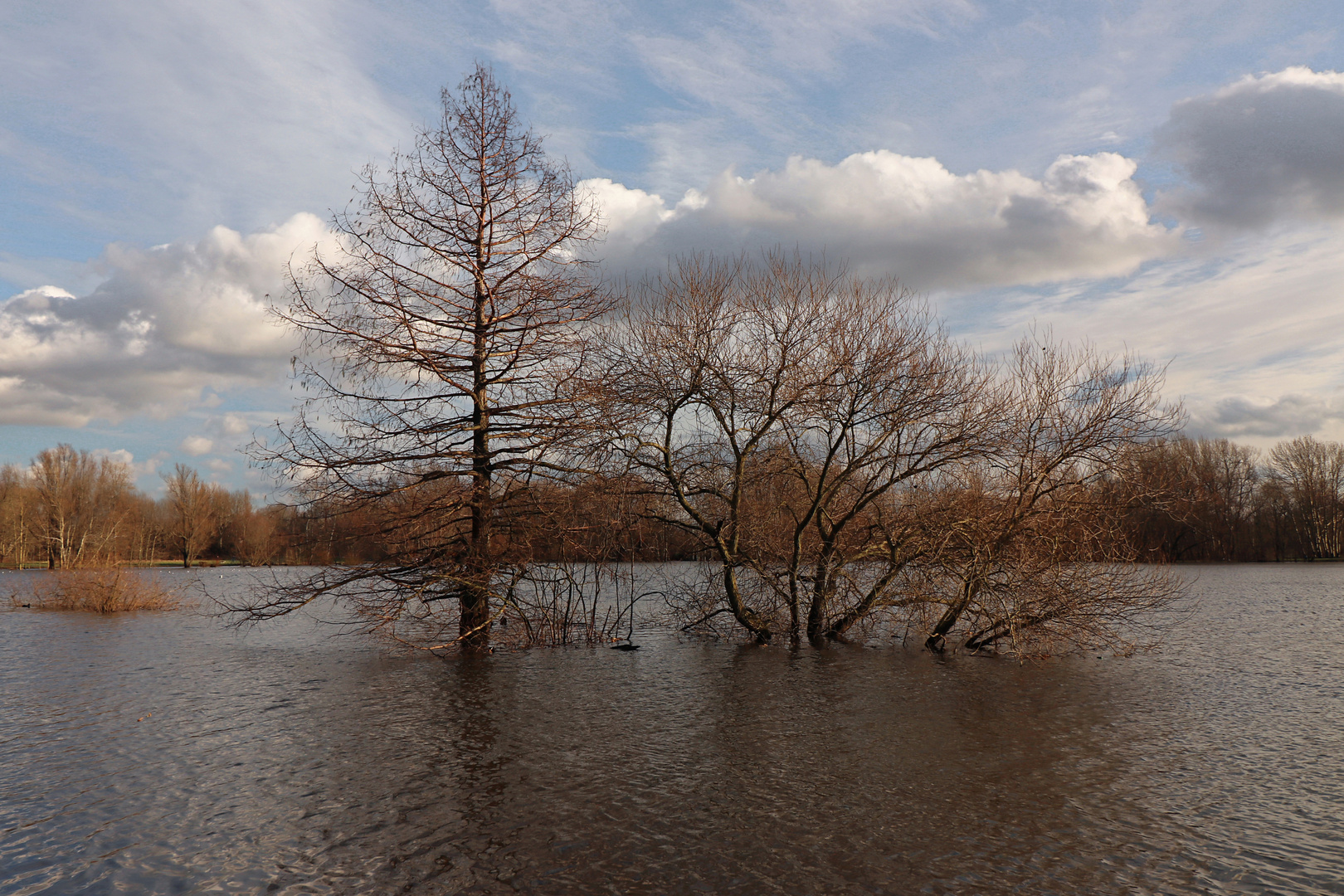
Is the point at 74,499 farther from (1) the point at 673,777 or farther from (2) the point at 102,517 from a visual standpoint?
(1) the point at 673,777

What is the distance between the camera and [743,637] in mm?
22250

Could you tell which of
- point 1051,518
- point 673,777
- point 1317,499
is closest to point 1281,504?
point 1317,499

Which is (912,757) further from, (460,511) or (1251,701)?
(460,511)

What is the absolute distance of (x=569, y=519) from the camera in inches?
750

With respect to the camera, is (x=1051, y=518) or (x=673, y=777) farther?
(x=1051, y=518)

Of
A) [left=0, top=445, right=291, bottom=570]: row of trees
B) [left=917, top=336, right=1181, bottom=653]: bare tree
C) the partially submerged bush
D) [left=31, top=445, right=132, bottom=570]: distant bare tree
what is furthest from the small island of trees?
[left=31, top=445, right=132, bottom=570]: distant bare tree

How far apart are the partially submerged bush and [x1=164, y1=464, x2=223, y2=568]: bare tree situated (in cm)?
5317

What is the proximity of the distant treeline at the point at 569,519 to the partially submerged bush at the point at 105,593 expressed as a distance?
3.23ft

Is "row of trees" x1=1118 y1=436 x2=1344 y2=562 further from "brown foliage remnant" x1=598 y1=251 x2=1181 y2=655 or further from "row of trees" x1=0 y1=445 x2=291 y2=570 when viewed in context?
"row of trees" x1=0 y1=445 x2=291 y2=570

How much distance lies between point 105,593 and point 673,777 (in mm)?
33937

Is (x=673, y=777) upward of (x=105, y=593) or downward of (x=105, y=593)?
downward

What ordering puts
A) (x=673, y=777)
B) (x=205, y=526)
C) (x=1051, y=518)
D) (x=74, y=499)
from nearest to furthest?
1. (x=673, y=777)
2. (x=1051, y=518)
3. (x=74, y=499)
4. (x=205, y=526)

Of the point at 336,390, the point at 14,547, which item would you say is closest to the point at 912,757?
the point at 336,390

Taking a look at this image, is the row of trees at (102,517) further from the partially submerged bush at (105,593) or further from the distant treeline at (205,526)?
the partially submerged bush at (105,593)
